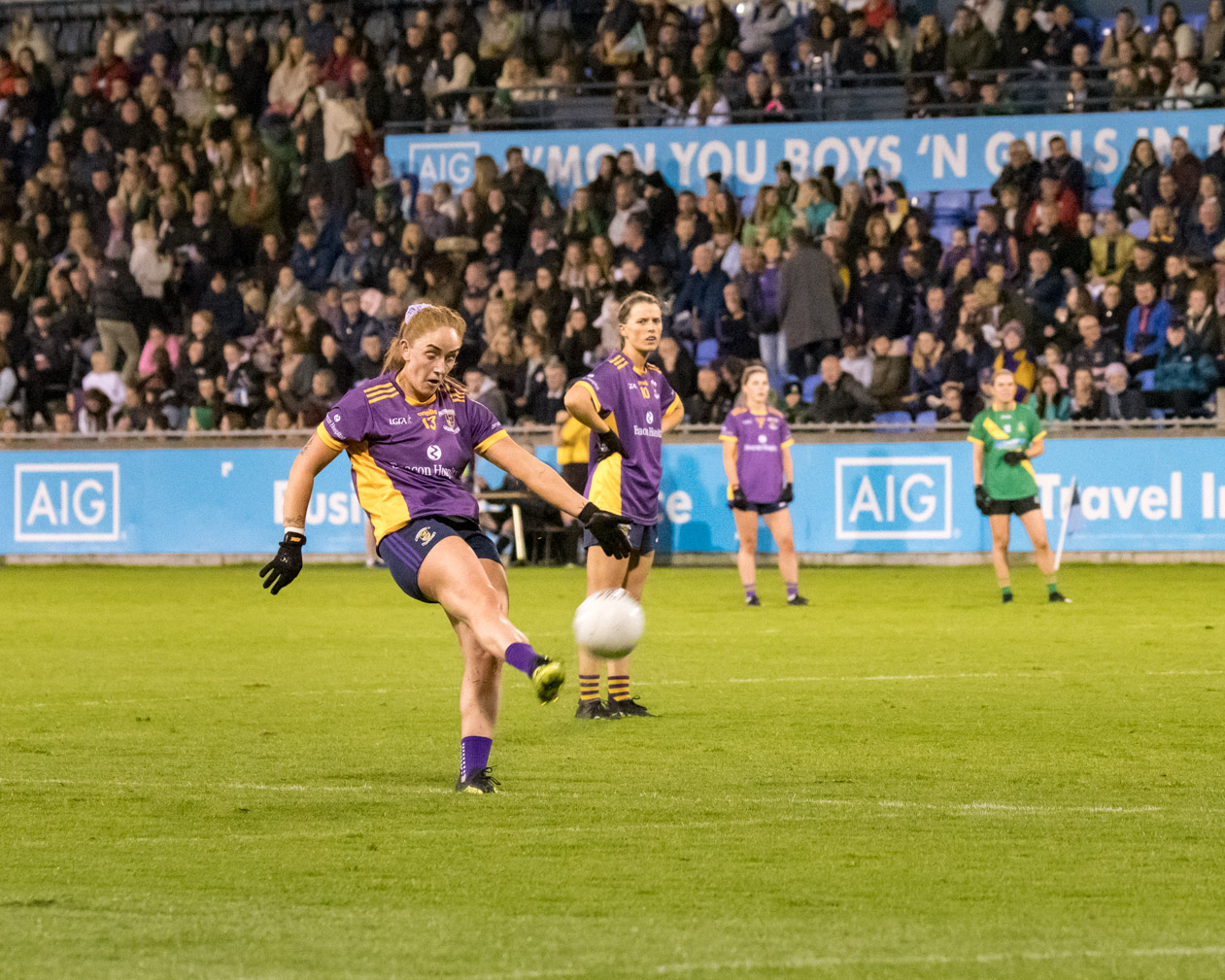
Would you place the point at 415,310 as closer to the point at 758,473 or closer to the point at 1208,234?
the point at 758,473

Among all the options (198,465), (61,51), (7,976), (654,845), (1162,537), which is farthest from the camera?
(61,51)

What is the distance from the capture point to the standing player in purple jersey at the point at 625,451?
35.2 feet

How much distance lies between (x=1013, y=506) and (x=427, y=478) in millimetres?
11438

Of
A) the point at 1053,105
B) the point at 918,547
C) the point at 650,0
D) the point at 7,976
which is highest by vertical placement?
the point at 650,0

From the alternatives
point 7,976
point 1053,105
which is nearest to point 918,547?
point 1053,105

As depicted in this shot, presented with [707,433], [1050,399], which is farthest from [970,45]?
[707,433]

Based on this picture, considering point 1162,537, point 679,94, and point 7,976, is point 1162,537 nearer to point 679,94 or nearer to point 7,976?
point 679,94

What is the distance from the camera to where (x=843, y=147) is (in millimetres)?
25750

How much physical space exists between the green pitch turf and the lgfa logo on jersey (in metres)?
6.87

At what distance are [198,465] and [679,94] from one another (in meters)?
8.60

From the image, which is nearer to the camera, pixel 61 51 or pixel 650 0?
pixel 650 0

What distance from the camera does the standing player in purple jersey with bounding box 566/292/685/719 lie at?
1072 cm

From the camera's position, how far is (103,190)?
94.6ft

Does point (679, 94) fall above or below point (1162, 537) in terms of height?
above
